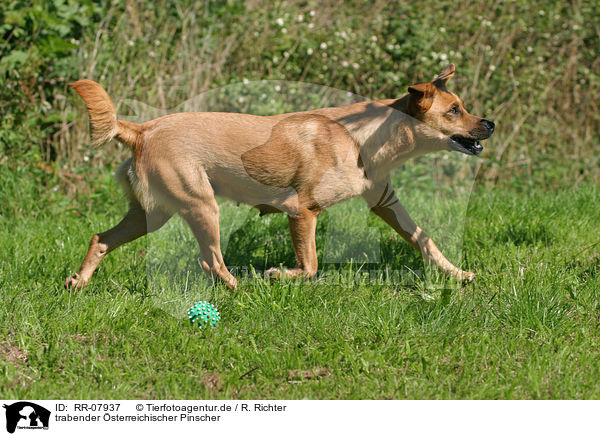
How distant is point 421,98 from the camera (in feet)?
14.0

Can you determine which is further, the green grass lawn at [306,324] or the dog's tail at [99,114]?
the dog's tail at [99,114]

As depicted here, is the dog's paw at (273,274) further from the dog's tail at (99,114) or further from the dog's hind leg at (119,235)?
the dog's tail at (99,114)

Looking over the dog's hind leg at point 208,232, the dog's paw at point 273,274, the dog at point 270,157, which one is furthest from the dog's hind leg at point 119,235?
the dog's paw at point 273,274

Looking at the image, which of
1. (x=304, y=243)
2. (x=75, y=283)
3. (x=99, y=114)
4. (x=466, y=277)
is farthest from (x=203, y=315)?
(x=466, y=277)

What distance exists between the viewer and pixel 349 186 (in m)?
4.24

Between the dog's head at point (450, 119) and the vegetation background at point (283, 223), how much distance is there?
921 millimetres

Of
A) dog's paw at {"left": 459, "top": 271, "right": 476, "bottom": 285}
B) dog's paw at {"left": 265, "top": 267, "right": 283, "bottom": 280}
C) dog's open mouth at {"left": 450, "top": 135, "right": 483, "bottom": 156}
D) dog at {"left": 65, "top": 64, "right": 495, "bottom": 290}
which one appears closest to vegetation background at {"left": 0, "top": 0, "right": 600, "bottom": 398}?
dog's paw at {"left": 459, "top": 271, "right": 476, "bottom": 285}

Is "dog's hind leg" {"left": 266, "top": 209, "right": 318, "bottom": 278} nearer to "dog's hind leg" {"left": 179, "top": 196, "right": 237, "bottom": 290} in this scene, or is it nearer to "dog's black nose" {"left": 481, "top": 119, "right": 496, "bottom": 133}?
"dog's hind leg" {"left": 179, "top": 196, "right": 237, "bottom": 290}

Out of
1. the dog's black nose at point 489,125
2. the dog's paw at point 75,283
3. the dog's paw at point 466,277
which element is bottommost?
the dog's paw at point 75,283

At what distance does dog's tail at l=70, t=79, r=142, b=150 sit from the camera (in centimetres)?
386

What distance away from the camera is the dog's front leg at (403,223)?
180 inches
